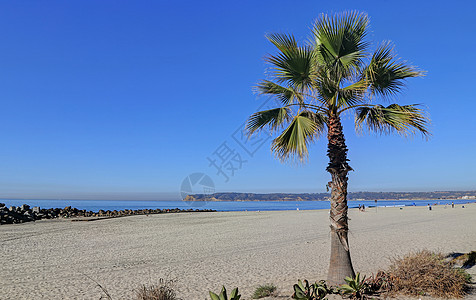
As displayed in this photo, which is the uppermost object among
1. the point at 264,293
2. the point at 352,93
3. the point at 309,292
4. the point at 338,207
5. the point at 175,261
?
the point at 352,93

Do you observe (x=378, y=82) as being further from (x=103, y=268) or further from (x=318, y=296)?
(x=103, y=268)

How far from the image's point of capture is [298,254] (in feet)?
41.9

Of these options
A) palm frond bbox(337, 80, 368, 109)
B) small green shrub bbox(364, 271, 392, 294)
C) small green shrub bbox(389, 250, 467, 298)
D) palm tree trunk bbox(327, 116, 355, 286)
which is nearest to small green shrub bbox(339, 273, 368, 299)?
small green shrub bbox(364, 271, 392, 294)

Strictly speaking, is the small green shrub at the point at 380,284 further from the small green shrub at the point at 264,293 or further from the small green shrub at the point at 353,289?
the small green shrub at the point at 264,293

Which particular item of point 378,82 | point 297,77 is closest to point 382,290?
point 378,82

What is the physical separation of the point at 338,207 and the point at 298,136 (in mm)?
1767

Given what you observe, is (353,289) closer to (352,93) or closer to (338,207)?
(338,207)

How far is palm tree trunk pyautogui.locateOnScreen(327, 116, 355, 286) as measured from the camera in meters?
6.55

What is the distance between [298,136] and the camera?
23.5ft

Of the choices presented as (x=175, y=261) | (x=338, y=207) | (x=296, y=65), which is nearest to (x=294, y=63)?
(x=296, y=65)

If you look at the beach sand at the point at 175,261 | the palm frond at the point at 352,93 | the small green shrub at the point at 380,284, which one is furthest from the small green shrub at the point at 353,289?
the palm frond at the point at 352,93

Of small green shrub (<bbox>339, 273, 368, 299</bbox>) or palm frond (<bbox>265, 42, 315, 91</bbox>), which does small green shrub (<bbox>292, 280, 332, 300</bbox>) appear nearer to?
small green shrub (<bbox>339, 273, 368, 299</bbox>)

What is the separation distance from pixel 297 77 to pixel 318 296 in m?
4.57

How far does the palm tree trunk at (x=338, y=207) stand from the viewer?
258 inches
